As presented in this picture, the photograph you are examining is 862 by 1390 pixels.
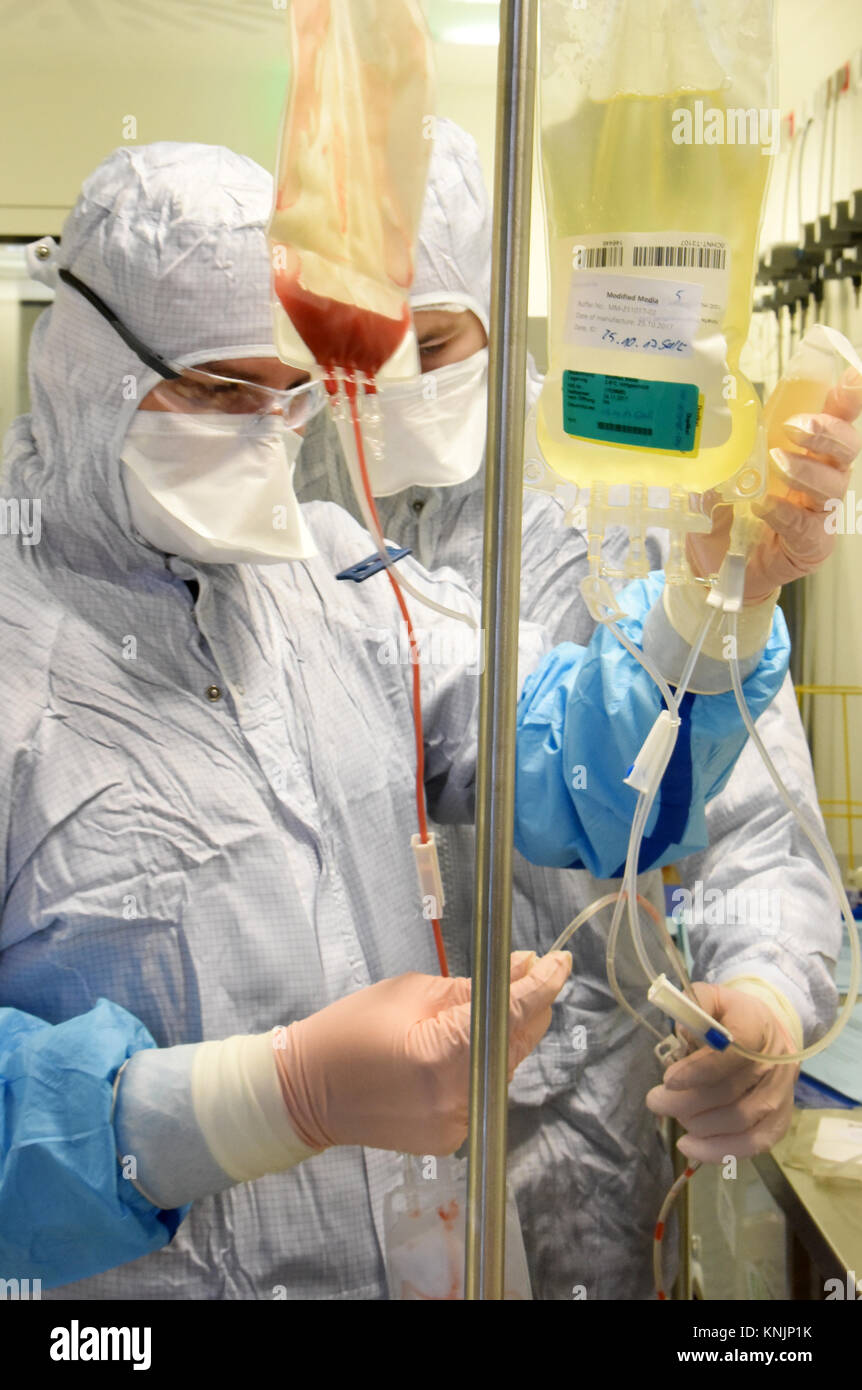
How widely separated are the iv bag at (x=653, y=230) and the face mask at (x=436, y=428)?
47 centimetres

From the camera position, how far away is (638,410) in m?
0.62

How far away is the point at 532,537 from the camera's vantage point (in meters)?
1.50

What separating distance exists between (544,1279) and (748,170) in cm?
107

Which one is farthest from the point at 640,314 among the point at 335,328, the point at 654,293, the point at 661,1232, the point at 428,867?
the point at 661,1232

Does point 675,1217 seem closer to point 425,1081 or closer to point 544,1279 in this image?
point 544,1279

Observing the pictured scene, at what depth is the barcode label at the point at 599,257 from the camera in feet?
2.01

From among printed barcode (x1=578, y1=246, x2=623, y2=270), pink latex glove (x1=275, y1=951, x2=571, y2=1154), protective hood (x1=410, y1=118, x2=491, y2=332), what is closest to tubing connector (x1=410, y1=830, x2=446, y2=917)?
pink latex glove (x1=275, y1=951, x2=571, y2=1154)

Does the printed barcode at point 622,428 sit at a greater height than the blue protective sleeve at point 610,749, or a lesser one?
greater

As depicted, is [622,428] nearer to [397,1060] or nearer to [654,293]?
[654,293]

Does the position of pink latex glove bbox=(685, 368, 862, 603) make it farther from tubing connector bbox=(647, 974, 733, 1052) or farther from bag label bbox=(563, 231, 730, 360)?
tubing connector bbox=(647, 974, 733, 1052)

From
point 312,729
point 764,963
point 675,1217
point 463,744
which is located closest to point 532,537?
point 463,744

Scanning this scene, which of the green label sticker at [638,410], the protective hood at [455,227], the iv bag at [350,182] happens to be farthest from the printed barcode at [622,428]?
the protective hood at [455,227]

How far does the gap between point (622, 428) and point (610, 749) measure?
1.32 feet

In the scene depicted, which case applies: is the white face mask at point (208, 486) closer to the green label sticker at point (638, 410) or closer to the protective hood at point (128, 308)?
the protective hood at point (128, 308)
